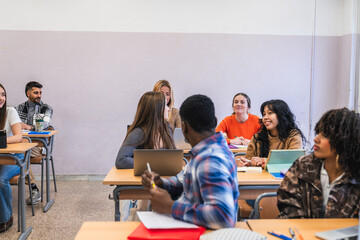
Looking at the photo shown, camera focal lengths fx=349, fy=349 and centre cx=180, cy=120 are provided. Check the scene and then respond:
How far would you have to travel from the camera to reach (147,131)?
2.65 m

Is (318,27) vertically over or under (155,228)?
over

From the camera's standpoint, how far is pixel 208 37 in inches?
207

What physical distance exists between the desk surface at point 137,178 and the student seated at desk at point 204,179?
77 cm

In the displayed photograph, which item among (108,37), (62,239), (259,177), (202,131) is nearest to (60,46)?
(108,37)

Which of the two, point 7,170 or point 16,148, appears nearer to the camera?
point 16,148

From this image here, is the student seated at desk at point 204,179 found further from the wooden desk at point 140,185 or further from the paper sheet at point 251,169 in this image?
the paper sheet at point 251,169

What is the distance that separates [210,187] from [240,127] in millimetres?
3092

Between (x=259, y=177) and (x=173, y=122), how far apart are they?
2.12 meters

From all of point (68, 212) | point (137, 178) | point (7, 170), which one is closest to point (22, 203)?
point (7, 170)

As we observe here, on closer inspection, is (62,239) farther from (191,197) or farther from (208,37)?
(208,37)

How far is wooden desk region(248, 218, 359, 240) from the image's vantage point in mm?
1471

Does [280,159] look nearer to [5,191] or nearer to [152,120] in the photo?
[152,120]

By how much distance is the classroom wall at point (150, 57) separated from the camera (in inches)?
202

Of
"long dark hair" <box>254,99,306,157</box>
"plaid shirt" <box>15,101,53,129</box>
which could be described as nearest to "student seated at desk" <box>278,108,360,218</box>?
"long dark hair" <box>254,99,306,157</box>
